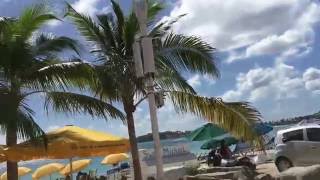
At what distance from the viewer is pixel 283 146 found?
20422mm

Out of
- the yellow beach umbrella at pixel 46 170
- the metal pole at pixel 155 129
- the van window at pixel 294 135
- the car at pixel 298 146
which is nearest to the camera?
the metal pole at pixel 155 129

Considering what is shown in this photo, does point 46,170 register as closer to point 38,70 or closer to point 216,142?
point 216,142

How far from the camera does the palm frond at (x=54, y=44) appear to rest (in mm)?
14695

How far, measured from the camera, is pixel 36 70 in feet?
47.2

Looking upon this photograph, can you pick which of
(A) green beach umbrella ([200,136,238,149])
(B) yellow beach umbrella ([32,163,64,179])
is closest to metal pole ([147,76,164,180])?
(B) yellow beach umbrella ([32,163,64,179])

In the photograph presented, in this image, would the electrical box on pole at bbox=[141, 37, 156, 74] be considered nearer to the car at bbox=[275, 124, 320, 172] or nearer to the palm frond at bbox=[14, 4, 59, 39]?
the palm frond at bbox=[14, 4, 59, 39]

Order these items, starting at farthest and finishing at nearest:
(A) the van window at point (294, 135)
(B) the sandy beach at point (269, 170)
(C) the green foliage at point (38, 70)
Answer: (B) the sandy beach at point (269, 170), (A) the van window at point (294, 135), (C) the green foliage at point (38, 70)

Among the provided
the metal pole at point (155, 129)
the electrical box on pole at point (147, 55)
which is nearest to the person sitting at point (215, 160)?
the metal pole at point (155, 129)

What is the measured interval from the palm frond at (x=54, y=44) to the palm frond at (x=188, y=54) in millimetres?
2220

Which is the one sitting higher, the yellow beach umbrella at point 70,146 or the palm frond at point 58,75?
the palm frond at point 58,75

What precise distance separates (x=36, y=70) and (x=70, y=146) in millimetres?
2116

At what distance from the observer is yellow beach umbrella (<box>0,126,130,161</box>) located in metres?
14.2

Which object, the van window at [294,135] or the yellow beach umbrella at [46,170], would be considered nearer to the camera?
the van window at [294,135]

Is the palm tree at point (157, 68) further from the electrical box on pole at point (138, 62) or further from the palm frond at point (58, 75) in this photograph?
the electrical box on pole at point (138, 62)
